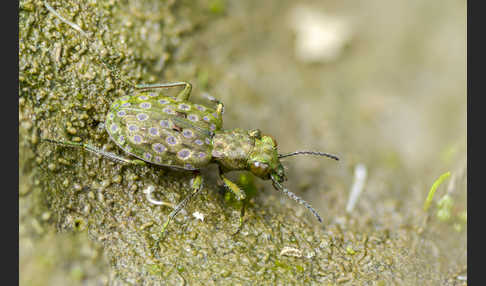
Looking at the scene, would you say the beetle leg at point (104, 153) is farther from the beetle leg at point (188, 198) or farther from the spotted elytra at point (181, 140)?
the beetle leg at point (188, 198)

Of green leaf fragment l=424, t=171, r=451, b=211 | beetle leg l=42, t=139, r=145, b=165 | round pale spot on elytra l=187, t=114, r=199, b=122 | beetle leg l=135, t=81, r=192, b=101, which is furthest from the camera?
green leaf fragment l=424, t=171, r=451, b=211

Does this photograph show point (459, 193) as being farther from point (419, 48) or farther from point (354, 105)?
point (419, 48)

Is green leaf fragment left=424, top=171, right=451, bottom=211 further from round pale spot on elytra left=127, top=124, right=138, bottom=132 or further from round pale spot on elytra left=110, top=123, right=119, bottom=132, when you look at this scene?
round pale spot on elytra left=110, top=123, right=119, bottom=132

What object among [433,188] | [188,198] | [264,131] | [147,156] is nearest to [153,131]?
[147,156]

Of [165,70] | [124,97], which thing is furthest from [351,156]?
[124,97]

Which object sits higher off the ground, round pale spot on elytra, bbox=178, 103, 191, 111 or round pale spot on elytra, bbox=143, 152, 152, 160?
round pale spot on elytra, bbox=178, 103, 191, 111

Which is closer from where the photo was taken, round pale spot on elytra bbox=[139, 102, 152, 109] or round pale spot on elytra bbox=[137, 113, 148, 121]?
round pale spot on elytra bbox=[137, 113, 148, 121]

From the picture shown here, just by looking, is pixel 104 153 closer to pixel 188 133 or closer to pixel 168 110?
pixel 168 110

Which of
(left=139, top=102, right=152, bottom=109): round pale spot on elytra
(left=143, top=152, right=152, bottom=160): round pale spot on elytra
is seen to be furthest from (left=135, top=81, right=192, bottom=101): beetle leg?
(left=143, top=152, right=152, bottom=160): round pale spot on elytra

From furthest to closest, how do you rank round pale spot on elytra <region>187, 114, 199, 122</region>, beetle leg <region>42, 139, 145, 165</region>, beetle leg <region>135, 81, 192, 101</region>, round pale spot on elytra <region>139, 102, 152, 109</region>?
1. beetle leg <region>135, 81, 192, 101</region>
2. round pale spot on elytra <region>187, 114, 199, 122</region>
3. round pale spot on elytra <region>139, 102, 152, 109</region>
4. beetle leg <region>42, 139, 145, 165</region>
